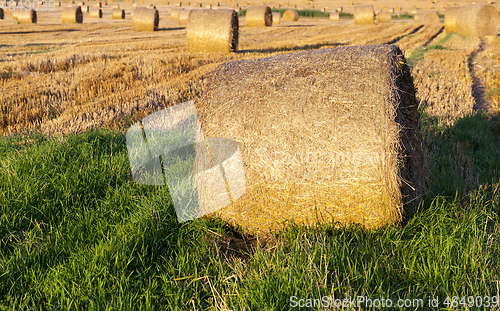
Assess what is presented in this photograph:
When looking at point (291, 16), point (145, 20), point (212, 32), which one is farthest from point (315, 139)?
point (291, 16)

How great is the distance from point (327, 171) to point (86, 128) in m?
3.91

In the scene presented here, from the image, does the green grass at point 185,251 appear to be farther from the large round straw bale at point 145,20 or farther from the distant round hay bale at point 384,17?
the distant round hay bale at point 384,17

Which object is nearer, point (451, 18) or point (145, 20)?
point (451, 18)

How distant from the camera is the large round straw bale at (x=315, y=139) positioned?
9.46 ft

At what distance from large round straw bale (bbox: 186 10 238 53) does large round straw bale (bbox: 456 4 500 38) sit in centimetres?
1549

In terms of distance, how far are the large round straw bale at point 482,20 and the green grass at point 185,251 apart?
70.9 feet

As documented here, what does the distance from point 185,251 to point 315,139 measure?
1.33 m

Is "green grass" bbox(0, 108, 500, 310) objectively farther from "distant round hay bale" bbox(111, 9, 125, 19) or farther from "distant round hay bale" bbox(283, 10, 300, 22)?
"distant round hay bale" bbox(283, 10, 300, 22)

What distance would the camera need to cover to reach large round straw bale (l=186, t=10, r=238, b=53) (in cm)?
1355

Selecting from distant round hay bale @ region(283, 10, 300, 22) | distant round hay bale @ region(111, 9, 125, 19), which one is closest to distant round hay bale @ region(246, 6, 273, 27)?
distant round hay bale @ region(283, 10, 300, 22)

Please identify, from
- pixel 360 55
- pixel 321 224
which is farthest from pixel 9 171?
pixel 360 55

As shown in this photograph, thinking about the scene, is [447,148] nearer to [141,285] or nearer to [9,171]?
[141,285]

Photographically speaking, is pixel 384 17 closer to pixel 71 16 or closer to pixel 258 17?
pixel 258 17

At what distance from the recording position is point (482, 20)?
827 inches
